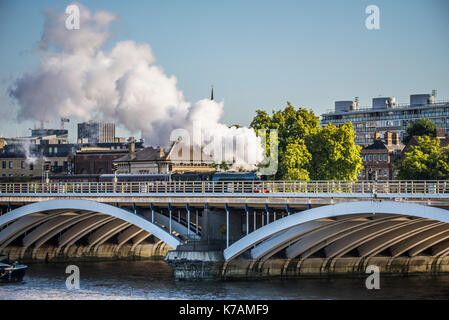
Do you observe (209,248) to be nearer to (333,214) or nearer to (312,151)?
(333,214)

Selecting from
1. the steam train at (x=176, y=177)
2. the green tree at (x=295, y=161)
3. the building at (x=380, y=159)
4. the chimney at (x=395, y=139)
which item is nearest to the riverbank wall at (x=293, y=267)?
the steam train at (x=176, y=177)

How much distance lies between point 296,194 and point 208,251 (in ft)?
23.4

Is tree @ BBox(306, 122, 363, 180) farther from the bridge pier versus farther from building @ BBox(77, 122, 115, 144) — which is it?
building @ BBox(77, 122, 115, 144)

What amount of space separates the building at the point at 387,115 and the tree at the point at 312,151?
58.9m

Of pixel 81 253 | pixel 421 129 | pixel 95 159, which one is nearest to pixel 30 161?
pixel 95 159

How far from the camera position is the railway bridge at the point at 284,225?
51.2 meters

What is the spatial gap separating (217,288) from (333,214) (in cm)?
860

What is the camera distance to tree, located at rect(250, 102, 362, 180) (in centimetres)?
7262

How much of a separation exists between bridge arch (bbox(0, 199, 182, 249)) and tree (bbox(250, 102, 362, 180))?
14.1 m

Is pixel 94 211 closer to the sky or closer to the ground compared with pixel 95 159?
closer to the ground

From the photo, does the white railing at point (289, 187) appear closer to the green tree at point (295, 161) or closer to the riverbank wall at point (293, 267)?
the green tree at point (295, 161)

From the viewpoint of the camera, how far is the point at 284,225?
52906mm

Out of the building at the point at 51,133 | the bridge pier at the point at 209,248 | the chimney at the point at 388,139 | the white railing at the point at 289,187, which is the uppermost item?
the building at the point at 51,133

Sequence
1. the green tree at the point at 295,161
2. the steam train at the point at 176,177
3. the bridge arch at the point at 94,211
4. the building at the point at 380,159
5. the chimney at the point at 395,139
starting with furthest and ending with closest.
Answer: the chimney at the point at 395,139, the building at the point at 380,159, the green tree at the point at 295,161, the steam train at the point at 176,177, the bridge arch at the point at 94,211
